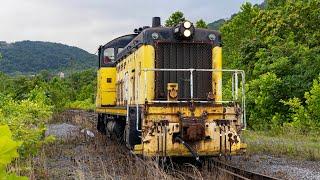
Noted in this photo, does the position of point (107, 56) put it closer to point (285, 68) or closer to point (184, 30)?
point (184, 30)

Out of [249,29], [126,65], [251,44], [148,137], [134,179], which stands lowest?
[134,179]

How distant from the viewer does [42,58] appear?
158 metres

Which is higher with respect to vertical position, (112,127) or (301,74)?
(301,74)

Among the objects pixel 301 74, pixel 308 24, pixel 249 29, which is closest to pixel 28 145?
pixel 301 74

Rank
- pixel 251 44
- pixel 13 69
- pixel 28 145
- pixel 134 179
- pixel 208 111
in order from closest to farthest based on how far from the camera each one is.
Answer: pixel 134 179 → pixel 28 145 → pixel 208 111 → pixel 251 44 → pixel 13 69

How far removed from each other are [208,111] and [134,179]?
237 cm

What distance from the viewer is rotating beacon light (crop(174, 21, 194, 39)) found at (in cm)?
1034

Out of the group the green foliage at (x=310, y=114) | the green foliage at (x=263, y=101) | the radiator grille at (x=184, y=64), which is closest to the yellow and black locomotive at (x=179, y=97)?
the radiator grille at (x=184, y=64)

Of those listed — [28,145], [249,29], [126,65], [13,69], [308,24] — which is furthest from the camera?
[13,69]

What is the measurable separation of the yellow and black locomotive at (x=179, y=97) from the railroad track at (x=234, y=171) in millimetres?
374

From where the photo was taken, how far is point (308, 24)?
2892cm

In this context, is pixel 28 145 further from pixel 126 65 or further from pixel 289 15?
pixel 289 15

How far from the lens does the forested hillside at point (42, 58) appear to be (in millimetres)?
144000

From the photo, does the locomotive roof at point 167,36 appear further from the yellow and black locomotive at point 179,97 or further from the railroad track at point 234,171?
the railroad track at point 234,171
